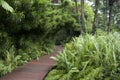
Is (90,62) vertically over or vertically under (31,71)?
over

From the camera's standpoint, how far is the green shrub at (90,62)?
26.6 ft

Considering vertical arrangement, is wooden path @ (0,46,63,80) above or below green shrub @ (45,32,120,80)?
below

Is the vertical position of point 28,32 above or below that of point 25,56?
above

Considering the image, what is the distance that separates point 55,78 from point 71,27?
44.9 ft

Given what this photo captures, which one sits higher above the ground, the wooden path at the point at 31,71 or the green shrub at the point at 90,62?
the green shrub at the point at 90,62

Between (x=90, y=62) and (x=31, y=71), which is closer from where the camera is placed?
(x=90, y=62)

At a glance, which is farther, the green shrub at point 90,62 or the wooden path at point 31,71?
the wooden path at point 31,71

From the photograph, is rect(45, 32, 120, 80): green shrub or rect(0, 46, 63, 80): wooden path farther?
rect(0, 46, 63, 80): wooden path

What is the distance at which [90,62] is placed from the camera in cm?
860

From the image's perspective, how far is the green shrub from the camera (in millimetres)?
8109

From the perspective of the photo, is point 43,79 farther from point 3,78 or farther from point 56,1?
point 56,1

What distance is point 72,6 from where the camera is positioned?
22.9 meters

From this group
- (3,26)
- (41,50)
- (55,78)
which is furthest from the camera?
(41,50)

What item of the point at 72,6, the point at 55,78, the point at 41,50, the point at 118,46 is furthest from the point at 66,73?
the point at 72,6
